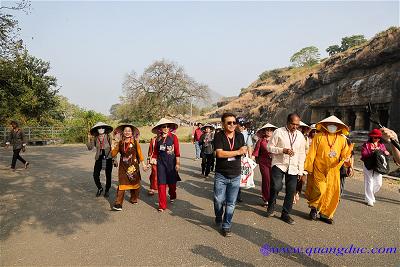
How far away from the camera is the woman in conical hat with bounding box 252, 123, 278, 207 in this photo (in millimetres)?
6414

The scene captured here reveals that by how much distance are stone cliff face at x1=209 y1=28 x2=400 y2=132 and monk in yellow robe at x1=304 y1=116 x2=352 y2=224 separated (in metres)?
13.8

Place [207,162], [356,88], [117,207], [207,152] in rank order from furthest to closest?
1. [356,88]
2. [207,162]
3. [207,152]
4. [117,207]

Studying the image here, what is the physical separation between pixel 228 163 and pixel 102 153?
3.53 m

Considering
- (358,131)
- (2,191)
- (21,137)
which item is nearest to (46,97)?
(21,137)

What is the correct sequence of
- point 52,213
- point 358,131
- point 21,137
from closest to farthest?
point 52,213, point 21,137, point 358,131

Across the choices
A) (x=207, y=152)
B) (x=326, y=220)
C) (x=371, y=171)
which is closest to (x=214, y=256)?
(x=326, y=220)

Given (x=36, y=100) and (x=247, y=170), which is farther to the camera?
(x=36, y=100)

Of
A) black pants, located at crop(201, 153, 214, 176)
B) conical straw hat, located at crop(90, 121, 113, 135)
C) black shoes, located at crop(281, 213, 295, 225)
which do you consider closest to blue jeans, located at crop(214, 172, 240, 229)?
black shoes, located at crop(281, 213, 295, 225)

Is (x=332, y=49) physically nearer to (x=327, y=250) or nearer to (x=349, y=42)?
(x=349, y=42)

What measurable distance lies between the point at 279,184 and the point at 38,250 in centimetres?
386

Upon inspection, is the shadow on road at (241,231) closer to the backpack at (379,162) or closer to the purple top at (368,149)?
the backpack at (379,162)

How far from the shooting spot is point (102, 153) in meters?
7.12

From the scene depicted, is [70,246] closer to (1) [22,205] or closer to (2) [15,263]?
(2) [15,263]

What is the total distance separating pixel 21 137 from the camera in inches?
424
